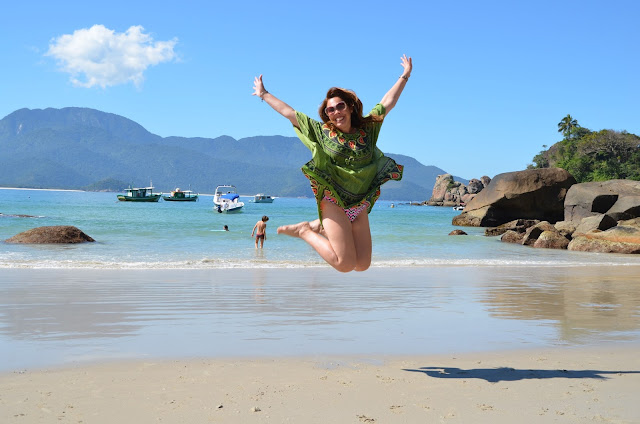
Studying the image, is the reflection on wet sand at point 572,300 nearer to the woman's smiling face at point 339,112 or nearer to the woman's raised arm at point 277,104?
the woman's smiling face at point 339,112

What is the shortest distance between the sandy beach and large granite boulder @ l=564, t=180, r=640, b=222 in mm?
21145

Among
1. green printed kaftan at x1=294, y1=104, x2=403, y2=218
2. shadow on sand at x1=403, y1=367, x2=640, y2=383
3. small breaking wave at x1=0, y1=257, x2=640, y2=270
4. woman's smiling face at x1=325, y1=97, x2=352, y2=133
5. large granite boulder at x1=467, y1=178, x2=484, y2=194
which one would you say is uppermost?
large granite boulder at x1=467, y1=178, x2=484, y2=194

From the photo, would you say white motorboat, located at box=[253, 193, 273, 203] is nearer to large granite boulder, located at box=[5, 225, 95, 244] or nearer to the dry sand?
large granite boulder, located at box=[5, 225, 95, 244]

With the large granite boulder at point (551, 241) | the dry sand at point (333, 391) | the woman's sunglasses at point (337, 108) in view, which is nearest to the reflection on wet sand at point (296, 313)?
the dry sand at point (333, 391)

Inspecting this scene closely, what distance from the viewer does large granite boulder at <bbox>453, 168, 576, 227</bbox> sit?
39.6 metres

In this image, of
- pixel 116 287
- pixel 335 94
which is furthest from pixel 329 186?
pixel 116 287

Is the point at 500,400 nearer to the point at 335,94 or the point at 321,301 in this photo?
the point at 335,94

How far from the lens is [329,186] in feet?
18.7

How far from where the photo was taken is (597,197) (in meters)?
30.3

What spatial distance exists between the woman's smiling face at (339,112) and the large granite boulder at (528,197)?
35.8 meters

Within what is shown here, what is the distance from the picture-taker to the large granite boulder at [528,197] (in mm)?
39562

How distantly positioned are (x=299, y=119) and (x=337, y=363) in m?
2.31

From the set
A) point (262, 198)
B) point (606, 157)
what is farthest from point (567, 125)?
point (262, 198)

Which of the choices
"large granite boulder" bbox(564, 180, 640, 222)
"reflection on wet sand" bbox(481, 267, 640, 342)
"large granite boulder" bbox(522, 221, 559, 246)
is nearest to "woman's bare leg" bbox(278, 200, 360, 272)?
"reflection on wet sand" bbox(481, 267, 640, 342)
